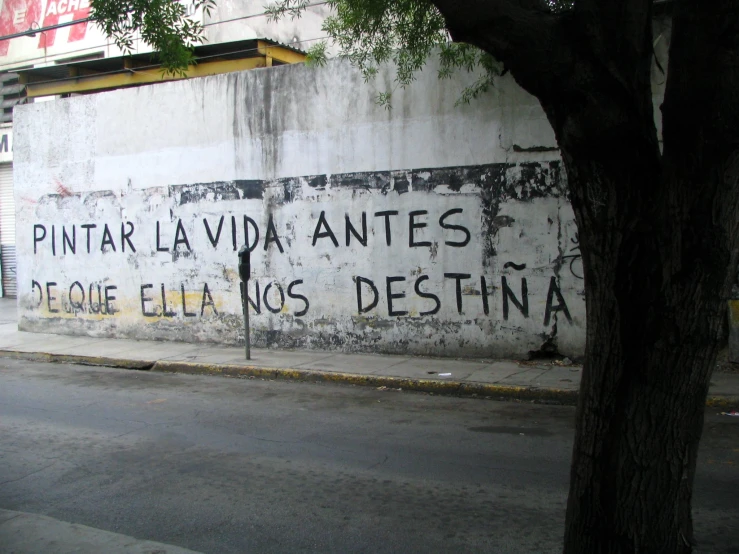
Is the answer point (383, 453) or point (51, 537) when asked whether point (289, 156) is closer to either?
point (383, 453)

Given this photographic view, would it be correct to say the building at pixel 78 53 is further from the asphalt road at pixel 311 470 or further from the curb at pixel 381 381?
the asphalt road at pixel 311 470

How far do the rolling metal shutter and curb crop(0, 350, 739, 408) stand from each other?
8.83m

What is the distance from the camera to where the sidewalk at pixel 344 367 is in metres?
8.68

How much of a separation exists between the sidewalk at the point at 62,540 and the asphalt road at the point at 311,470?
0.24 m

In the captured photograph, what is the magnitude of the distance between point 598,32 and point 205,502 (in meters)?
4.01

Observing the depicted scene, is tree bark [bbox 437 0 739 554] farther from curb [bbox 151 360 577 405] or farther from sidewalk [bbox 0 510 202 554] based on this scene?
curb [bbox 151 360 577 405]

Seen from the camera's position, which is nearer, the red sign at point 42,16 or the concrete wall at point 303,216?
the concrete wall at point 303,216

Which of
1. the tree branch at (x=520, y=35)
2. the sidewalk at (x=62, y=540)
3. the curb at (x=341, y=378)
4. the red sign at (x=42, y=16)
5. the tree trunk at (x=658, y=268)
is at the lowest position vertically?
the curb at (x=341, y=378)

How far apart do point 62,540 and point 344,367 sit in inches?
239

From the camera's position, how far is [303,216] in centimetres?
1170

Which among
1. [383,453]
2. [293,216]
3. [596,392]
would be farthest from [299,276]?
[596,392]

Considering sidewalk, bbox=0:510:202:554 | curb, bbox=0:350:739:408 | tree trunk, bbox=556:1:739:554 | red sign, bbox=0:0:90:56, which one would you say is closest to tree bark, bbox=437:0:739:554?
tree trunk, bbox=556:1:739:554

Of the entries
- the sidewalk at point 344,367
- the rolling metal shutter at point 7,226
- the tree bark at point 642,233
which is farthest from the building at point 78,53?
the tree bark at point 642,233

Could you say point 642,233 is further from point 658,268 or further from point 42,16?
point 42,16
